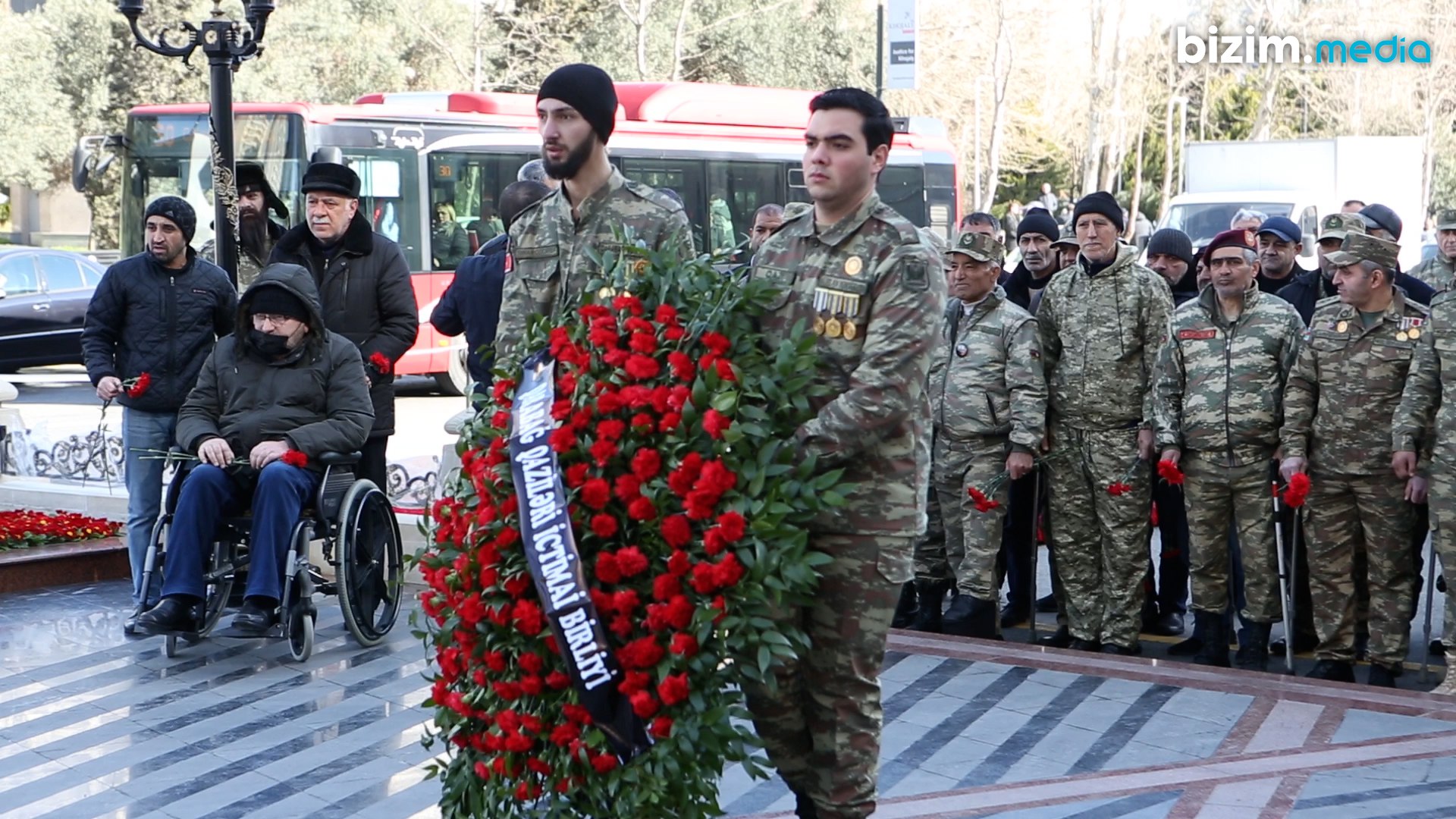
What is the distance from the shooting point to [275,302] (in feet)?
22.5

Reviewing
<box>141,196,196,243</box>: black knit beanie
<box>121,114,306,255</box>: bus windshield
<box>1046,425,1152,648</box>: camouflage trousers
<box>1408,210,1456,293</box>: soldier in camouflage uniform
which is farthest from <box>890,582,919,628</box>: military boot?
<box>121,114,306,255</box>: bus windshield

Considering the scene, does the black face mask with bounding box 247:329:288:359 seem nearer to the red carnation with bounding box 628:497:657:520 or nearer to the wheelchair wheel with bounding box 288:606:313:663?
the wheelchair wheel with bounding box 288:606:313:663

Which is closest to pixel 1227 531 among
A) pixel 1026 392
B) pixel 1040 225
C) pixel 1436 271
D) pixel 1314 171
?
pixel 1026 392

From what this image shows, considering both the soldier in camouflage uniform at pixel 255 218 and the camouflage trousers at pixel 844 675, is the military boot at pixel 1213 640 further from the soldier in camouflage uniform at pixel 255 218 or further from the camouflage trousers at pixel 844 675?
the soldier in camouflage uniform at pixel 255 218

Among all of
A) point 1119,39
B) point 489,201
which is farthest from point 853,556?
point 1119,39

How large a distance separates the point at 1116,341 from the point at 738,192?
508 inches

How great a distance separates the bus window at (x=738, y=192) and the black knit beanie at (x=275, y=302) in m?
12.3

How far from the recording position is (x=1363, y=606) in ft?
23.1

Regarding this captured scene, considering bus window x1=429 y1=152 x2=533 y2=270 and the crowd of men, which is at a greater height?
bus window x1=429 y1=152 x2=533 y2=270

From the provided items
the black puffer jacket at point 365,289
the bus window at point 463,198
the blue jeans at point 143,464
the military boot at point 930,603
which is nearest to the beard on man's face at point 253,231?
the black puffer jacket at point 365,289

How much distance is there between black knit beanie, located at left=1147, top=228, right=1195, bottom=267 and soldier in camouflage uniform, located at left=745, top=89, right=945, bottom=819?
479 cm

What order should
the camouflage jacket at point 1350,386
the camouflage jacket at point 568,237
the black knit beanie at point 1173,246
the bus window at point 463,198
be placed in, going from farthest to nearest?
the bus window at point 463,198, the black knit beanie at point 1173,246, the camouflage jacket at point 1350,386, the camouflage jacket at point 568,237

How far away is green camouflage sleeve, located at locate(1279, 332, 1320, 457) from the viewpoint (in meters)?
6.68

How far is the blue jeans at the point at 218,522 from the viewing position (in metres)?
6.61
